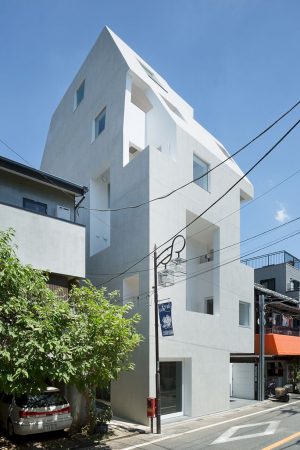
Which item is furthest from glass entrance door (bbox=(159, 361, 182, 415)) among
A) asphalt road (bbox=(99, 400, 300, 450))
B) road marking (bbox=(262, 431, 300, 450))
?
road marking (bbox=(262, 431, 300, 450))

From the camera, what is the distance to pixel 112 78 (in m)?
24.2

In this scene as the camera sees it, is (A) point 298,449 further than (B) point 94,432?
No

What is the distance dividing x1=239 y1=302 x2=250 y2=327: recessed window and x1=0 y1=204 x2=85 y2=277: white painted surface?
12029 millimetres

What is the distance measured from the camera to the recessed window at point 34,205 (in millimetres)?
17578

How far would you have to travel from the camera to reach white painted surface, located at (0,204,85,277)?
585 inches

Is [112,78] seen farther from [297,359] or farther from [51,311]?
[297,359]

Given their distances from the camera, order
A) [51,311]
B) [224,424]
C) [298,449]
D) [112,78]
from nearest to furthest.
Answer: [51,311] → [298,449] → [224,424] → [112,78]

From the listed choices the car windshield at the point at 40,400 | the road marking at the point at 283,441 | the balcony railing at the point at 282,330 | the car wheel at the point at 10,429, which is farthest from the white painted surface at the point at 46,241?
the balcony railing at the point at 282,330

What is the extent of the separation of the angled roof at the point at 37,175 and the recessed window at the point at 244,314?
12.5m

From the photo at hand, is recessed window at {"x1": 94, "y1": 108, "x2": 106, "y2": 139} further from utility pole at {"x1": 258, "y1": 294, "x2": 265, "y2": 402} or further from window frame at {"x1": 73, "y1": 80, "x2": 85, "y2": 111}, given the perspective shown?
utility pole at {"x1": 258, "y1": 294, "x2": 265, "y2": 402}

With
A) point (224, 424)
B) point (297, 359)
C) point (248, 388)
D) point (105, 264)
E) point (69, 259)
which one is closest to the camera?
point (69, 259)

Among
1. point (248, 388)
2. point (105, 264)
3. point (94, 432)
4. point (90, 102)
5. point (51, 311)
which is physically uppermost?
point (90, 102)

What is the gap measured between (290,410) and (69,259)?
47.2 feet

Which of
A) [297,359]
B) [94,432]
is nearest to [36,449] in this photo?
[94,432]
